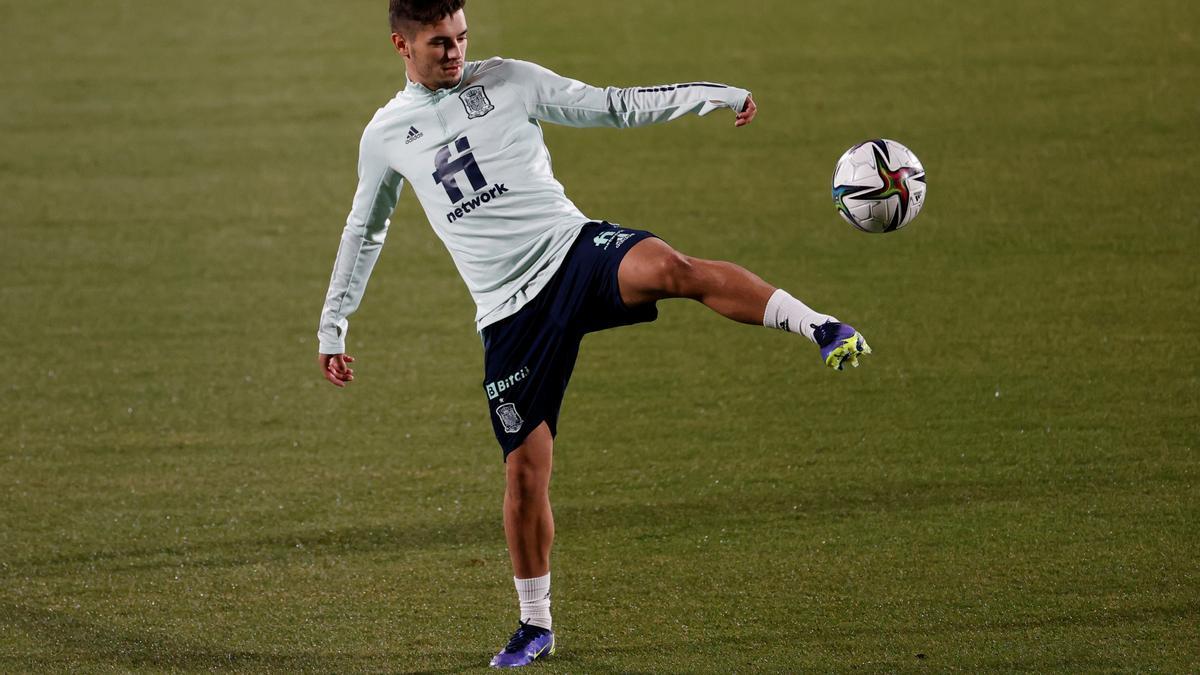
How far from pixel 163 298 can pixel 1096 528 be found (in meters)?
4.60

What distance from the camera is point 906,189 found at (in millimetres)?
4125

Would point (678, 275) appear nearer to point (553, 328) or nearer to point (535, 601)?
point (553, 328)

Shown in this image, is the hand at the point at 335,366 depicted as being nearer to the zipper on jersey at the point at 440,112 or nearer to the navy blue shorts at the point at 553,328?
the navy blue shorts at the point at 553,328

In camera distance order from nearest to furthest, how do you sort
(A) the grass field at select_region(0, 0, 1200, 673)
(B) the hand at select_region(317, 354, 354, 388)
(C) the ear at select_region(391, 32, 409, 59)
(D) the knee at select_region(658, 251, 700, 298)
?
(D) the knee at select_region(658, 251, 700, 298) → (C) the ear at select_region(391, 32, 409, 59) → (B) the hand at select_region(317, 354, 354, 388) → (A) the grass field at select_region(0, 0, 1200, 673)

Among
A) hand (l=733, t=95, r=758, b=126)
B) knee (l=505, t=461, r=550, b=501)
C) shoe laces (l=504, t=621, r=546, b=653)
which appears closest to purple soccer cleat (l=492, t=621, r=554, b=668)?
shoe laces (l=504, t=621, r=546, b=653)

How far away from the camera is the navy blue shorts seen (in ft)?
12.5

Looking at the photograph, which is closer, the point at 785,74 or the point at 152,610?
the point at 152,610

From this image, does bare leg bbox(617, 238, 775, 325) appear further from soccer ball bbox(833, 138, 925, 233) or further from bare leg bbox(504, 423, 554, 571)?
soccer ball bbox(833, 138, 925, 233)

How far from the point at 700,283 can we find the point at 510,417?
2.43 feet

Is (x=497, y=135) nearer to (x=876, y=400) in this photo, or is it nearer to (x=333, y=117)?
(x=876, y=400)

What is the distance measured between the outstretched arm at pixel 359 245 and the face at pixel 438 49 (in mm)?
247

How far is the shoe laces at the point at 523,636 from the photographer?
4.06 metres

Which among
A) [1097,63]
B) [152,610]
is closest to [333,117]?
[1097,63]

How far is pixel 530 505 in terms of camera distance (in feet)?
13.4
